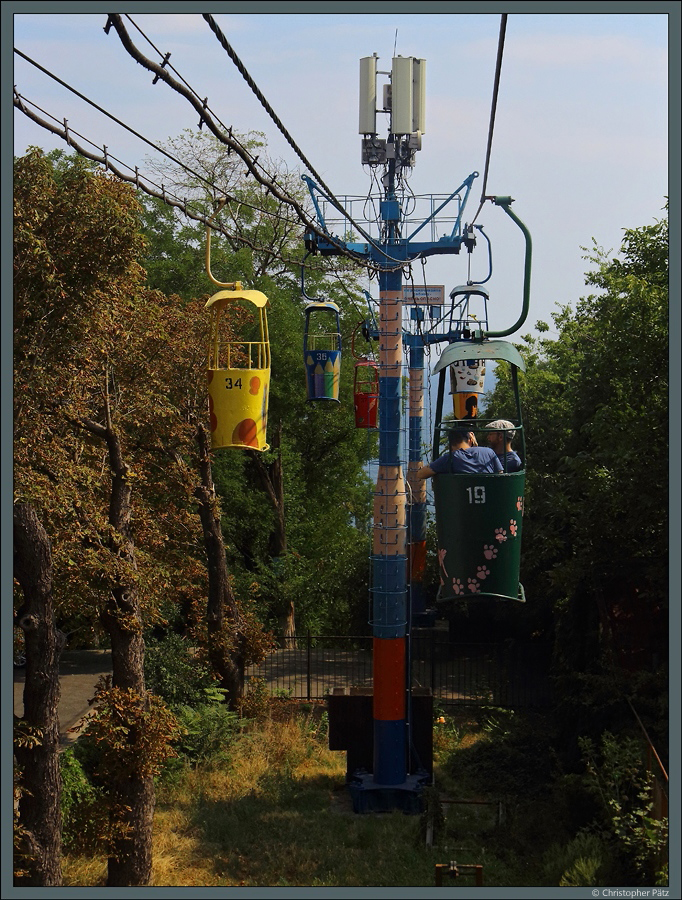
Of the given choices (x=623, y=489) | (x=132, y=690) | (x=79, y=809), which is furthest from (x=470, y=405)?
(x=79, y=809)

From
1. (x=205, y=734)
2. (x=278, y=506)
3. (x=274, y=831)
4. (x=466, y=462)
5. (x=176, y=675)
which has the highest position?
(x=466, y=462)

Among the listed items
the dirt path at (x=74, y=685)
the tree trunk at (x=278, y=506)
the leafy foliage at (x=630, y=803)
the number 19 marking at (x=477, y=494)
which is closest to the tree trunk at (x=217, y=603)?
the dirt path at (x=74, y=685)

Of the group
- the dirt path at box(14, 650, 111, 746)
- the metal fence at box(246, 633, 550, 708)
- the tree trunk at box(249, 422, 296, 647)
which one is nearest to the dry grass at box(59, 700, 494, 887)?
the metal fence at box(246, 633, 550, 708)

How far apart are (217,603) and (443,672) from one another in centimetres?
691

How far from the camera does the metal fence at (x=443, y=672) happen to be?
742 inches

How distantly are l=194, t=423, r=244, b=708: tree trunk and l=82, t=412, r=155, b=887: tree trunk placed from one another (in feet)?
15.3

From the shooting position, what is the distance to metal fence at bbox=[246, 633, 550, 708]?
18.8m

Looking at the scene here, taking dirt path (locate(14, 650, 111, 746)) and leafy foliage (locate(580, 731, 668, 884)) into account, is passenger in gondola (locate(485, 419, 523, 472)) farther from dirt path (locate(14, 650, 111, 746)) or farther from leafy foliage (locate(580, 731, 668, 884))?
dirt path (locate(14, 650, 111, 746))

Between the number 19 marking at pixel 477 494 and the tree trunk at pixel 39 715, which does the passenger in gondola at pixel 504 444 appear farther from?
the tree trunk at pixel 39 715

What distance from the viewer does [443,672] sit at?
21562mm

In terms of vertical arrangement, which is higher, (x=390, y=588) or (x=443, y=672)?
(x=390, y=588)

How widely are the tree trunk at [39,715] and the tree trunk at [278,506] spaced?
17781 mm

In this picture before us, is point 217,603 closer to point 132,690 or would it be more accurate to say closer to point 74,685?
point 132,690

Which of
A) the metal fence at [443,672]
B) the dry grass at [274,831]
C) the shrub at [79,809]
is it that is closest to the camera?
the shrub at [79,809]
